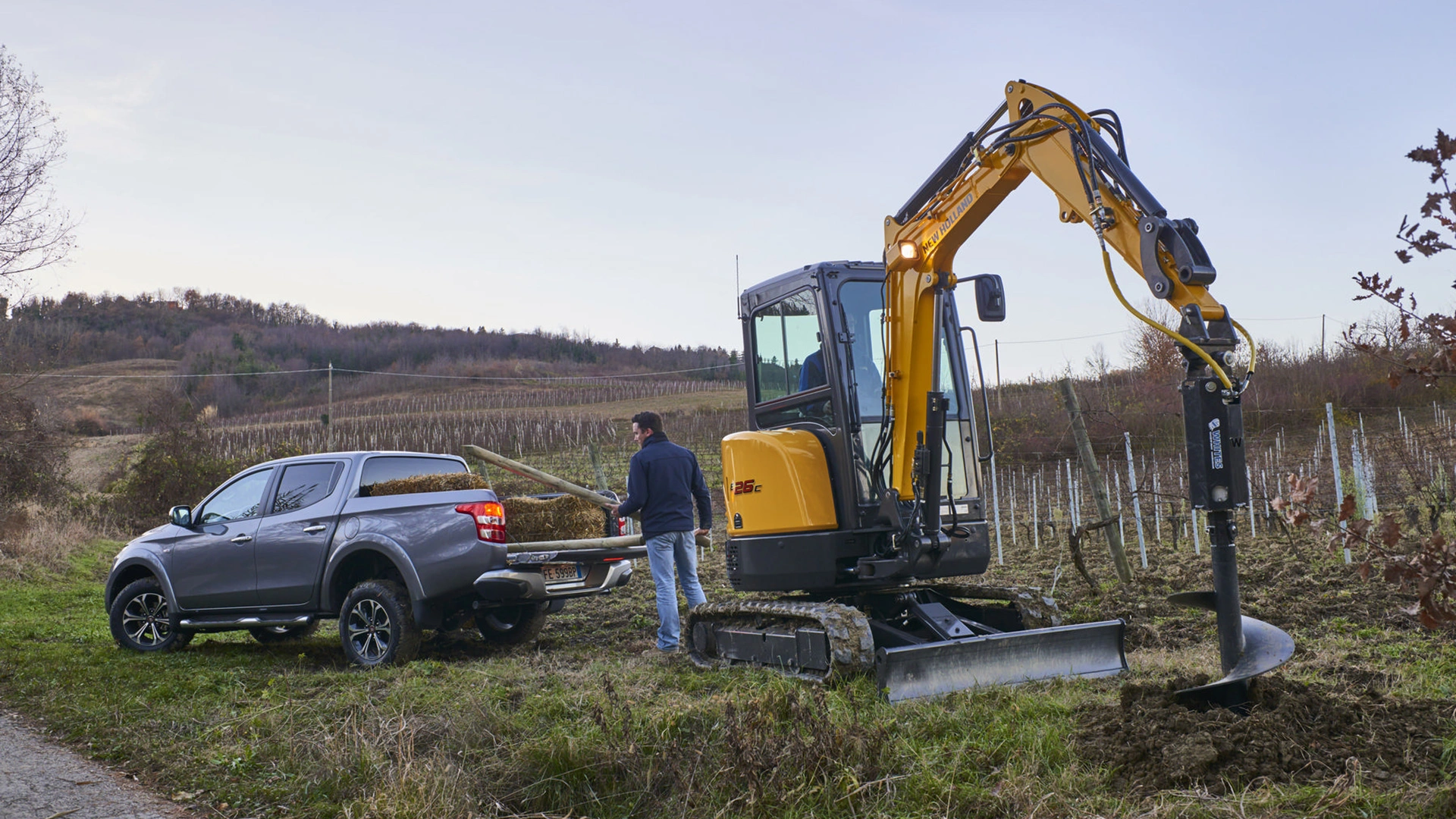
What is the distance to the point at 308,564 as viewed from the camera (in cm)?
835

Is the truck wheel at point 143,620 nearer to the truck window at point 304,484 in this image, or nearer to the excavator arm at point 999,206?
the truck window at point 304,484

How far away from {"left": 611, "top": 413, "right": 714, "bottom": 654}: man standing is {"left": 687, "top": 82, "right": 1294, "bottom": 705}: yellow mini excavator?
0.66 m

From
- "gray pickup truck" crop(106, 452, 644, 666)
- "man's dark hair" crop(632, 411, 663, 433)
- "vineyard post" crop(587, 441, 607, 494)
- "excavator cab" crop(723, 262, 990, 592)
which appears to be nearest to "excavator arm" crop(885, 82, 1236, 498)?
"excavator cab" crop(723, 262, 990, 592)

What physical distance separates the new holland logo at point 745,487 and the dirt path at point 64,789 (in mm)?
3746

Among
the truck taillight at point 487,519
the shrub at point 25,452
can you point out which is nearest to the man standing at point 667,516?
the truck taillight at point 487,519

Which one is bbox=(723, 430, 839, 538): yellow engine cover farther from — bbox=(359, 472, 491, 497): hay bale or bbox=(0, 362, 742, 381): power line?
bbox=(0, 362, 742, 381): power line

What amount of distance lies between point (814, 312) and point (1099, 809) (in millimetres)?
3819

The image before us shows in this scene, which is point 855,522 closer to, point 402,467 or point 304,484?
point 402,467

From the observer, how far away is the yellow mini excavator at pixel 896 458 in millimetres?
5875

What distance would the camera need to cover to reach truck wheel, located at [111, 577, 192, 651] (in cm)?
928

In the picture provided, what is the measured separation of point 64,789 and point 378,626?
3.01 meters

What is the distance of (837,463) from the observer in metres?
6.77

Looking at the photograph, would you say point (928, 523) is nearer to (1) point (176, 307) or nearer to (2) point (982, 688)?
(2) point (982, 688)

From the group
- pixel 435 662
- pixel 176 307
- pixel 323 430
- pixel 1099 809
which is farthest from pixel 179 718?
pixel 176 307
